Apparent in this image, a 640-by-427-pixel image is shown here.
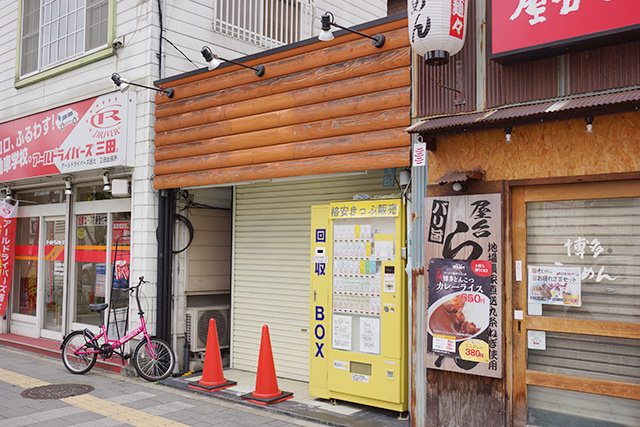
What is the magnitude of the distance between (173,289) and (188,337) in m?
0.90

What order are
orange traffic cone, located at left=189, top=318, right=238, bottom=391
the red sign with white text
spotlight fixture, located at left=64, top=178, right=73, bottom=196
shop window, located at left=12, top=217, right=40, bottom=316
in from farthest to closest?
shop window, located at left=12, top=217, right=40, bottom=316 < spotlight fixture, located at left=64, top=178, right=73, bottom=196 < orange traffic cone, located at left=189, top=318, right=238, bottom=391 < the red sign with white text

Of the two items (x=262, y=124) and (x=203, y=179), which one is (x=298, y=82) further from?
(x=203, y=179)

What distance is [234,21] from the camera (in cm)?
1165

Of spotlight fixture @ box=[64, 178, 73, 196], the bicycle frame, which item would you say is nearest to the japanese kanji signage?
the bicycle frame

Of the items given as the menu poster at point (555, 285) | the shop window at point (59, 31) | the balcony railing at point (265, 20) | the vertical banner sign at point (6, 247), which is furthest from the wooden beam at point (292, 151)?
the vertical banner sign at point (6, 247)

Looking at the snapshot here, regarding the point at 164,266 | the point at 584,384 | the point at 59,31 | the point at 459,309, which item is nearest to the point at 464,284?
the point at 459,309

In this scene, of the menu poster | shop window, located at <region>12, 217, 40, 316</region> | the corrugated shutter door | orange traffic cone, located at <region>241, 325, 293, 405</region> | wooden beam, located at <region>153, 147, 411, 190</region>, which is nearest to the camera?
the menu poster

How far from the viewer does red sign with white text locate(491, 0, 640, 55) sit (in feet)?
17.9

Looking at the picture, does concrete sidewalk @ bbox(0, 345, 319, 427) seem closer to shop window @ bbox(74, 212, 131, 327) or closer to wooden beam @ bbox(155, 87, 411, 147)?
shop window @ bbox(74, 212, 131, 327)

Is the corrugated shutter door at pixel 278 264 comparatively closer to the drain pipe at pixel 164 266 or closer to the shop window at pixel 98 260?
the drain pipe at pixel 164 266

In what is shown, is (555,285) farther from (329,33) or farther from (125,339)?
(125,339)

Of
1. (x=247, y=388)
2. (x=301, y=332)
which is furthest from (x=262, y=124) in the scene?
(x=247, y=388)

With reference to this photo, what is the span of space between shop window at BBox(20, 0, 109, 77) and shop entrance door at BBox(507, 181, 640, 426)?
9.19 meters

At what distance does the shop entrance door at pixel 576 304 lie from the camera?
5.63 m
